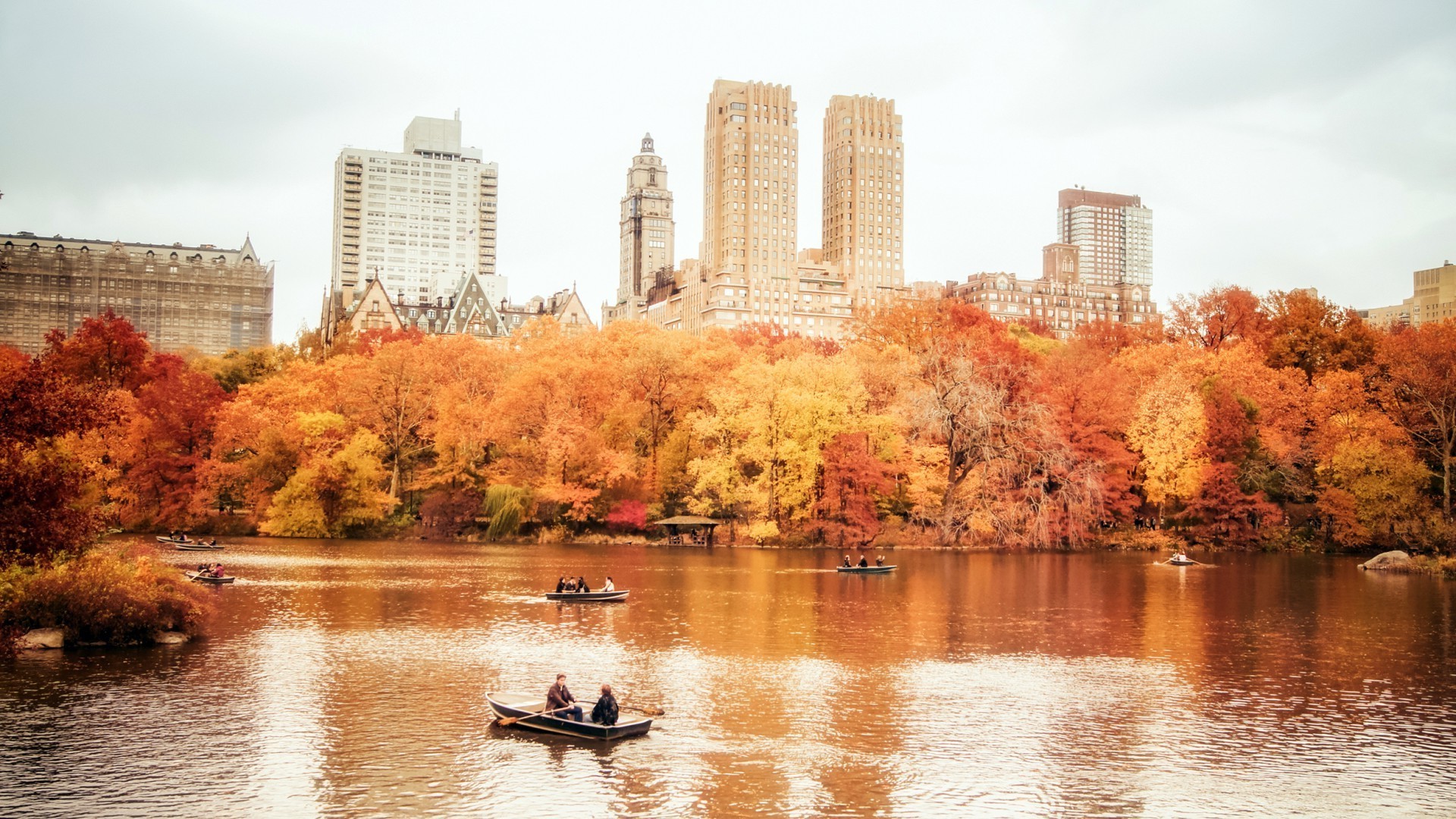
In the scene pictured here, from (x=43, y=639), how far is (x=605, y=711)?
17.1 m

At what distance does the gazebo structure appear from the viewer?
233ft

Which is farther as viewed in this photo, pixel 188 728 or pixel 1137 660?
pixel 1137 660

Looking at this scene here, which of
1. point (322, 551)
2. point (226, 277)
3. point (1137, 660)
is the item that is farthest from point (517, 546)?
point (226, 277)

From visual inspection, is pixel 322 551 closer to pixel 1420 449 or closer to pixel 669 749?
pixel 669 749

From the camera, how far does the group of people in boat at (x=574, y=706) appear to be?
22.8m

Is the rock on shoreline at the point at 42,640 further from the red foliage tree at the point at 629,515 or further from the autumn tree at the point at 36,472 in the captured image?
the red foliage tree at the point at 629,515

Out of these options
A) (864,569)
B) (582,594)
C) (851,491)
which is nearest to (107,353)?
(851,491)

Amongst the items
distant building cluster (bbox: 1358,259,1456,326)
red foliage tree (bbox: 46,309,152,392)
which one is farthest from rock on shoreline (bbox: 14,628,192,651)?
distant building cluster (bbox: 1358,259,1456,326)

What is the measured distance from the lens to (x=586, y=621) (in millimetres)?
37562

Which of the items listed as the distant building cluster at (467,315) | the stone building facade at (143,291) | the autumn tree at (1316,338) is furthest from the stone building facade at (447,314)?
the autumn tree at (1316,338)

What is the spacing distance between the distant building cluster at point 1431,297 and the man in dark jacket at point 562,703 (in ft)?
500

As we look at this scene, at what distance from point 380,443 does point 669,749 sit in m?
58.2

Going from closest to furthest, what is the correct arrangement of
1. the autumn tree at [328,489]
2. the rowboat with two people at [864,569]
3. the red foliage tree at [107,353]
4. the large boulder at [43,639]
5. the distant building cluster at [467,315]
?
the large boulder at [43,639]
the rowboat with two people at [864,569]
the autumn tree at [328,489]
the red foliage tree at [107,353]
the distant building cluster at [467,315]

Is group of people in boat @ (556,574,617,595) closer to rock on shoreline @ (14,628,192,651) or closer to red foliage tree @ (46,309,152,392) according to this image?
rock on shoreline @ (14,628,192,651)
